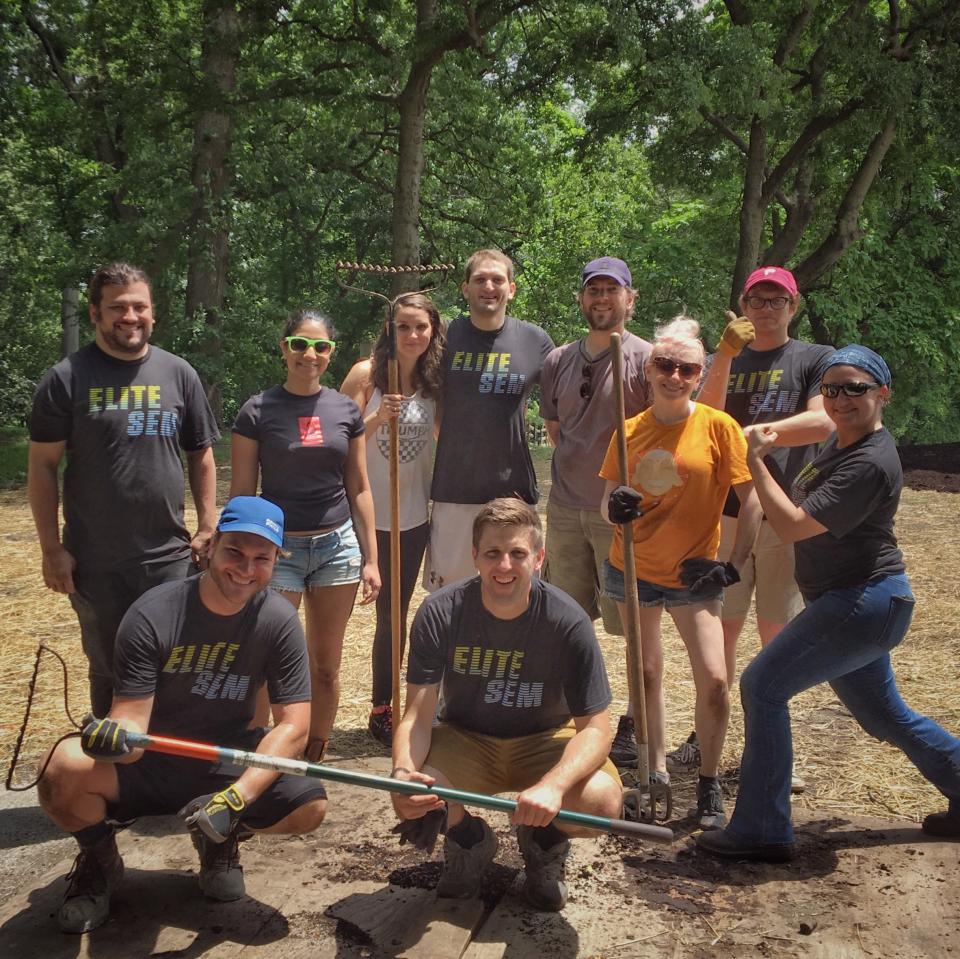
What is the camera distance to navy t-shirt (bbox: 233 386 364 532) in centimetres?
447

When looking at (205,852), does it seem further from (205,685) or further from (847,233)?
(847,233)

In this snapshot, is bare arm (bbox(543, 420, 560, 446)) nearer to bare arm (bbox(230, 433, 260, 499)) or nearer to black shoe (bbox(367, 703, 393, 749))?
bare arm (bbox(230, 433, 260, 499))

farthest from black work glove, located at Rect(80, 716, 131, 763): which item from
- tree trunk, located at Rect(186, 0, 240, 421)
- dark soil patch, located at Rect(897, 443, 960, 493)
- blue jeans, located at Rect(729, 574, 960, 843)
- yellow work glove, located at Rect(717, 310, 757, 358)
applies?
dark soil patch, located at Rect(897, 443, 960, 493)

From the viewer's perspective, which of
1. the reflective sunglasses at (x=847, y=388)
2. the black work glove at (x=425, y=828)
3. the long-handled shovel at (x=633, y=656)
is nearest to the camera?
the black work glove at (x=425, y=828)

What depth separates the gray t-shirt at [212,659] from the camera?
349cm

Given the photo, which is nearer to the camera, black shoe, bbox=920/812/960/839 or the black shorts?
the black shorts

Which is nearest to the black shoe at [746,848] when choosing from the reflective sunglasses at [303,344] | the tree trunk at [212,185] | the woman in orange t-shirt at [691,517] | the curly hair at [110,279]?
the woman in orange t-shirt at [691,517]

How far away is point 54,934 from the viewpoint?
3.28 m

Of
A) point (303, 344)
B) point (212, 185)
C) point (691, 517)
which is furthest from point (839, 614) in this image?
point (212, 185)

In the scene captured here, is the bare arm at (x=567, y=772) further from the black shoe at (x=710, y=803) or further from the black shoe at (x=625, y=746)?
the black shoe at (x=625, y=746)

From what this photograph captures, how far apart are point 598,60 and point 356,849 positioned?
1370 cm

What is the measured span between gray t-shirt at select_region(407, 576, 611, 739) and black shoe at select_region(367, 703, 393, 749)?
1.59 meters

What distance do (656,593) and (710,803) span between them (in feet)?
2.83

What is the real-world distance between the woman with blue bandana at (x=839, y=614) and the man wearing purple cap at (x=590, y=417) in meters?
0.97
